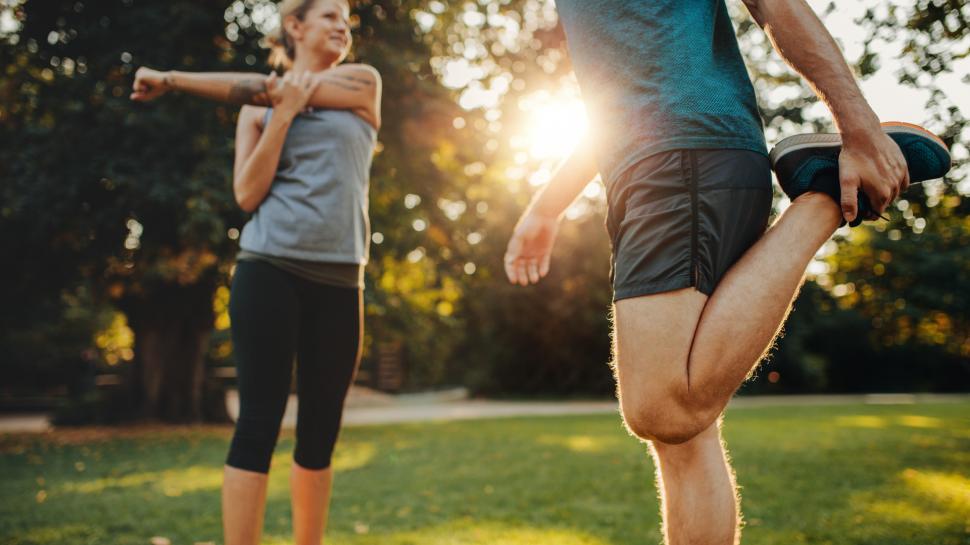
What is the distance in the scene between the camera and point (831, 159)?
1.58m

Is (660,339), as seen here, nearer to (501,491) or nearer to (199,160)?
(501,491)

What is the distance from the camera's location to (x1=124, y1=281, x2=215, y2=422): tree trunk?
1349 centimetres

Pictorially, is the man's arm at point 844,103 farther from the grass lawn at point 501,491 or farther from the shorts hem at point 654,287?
the grass lawn at point 501,491

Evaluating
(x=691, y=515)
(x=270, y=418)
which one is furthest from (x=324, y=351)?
(x=691, y=515)

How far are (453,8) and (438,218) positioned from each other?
3596 mm

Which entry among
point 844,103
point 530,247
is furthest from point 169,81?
point 844,103

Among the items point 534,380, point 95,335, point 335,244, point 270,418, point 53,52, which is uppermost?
point 53,52

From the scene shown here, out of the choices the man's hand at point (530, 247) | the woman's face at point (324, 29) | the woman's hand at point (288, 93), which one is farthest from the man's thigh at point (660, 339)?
the woman's face at point (324, 29)

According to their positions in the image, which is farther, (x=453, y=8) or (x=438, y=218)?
(x=438, y=218)

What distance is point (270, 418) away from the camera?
2.29 m

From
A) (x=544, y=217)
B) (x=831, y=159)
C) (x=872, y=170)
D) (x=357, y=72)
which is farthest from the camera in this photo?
(x=357, y=72)

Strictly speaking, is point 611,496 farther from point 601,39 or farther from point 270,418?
point 601,39

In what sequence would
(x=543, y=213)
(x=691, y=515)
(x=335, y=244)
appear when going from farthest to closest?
1. (x=335, y=244)
2. (x=543, y=213)
3. (x=691, y=515)

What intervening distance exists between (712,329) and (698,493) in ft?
1.24
